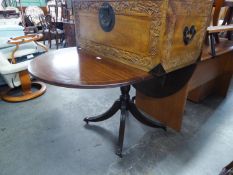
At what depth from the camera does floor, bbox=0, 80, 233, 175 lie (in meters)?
1.27

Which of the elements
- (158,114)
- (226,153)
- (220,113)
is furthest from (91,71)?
(220,113)

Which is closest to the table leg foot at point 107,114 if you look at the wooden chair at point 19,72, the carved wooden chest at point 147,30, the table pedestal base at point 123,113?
the table pedestal base at point 123,113

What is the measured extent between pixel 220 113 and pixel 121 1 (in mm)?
1714

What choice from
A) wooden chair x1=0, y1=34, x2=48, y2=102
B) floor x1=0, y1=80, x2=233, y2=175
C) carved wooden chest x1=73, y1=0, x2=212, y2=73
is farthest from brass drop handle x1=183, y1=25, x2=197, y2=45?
wooden chair x1=0, y1=34, x2=48, y2=102

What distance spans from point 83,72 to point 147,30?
0.37 meters

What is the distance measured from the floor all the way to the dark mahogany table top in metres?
0.78

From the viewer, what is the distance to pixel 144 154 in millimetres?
1394

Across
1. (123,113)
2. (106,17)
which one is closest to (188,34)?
(106,17)

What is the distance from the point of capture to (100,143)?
1502mm

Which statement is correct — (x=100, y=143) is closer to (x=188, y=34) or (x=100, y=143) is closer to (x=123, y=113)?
(x=123, y=113)

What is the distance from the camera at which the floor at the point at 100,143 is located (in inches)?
50.2

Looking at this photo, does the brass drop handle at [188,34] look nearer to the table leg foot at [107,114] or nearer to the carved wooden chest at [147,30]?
the carved wooden chest at [147,30]

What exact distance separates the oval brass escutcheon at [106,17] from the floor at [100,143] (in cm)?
97

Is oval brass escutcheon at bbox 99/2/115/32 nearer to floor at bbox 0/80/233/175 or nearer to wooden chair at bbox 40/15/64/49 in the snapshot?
floor at bbox 0/80/233/175
